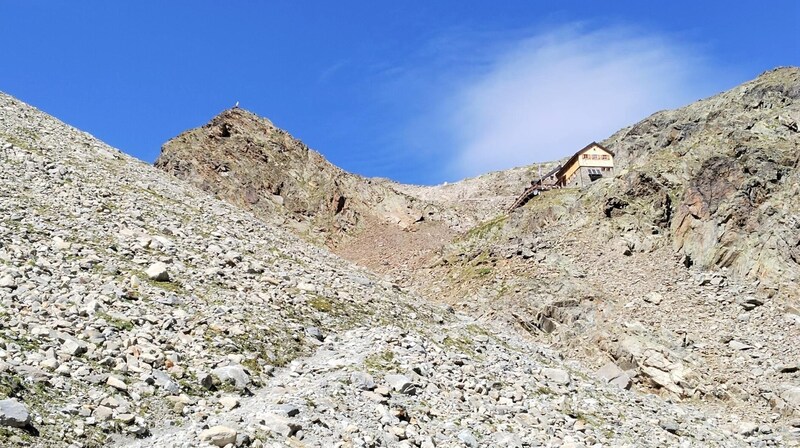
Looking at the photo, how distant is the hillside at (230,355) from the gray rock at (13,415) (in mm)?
30

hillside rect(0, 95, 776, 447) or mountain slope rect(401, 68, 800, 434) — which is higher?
mountain slope rect(401, 68, 800, 434)

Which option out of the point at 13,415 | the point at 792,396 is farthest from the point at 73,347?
the point at 792,396

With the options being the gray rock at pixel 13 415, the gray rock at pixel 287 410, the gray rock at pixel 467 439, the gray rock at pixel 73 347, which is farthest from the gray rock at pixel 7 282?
the gray rock at pixel 467 439

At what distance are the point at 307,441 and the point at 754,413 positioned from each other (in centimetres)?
2199

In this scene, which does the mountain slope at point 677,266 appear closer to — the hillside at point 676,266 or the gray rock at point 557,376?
the hillside at point 676,266

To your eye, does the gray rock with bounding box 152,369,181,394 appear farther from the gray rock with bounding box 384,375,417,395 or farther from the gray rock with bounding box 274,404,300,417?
the gray rock with bounding box 384,375,417,395

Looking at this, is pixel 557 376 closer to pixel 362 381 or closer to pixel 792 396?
pixel 362 381

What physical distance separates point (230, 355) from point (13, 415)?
7.00 m

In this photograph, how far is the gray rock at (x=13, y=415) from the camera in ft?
40.5

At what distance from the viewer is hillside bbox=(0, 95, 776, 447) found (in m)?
14.6

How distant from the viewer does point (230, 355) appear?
19047 mm

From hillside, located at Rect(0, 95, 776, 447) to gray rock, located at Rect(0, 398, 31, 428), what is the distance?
0.03 meters

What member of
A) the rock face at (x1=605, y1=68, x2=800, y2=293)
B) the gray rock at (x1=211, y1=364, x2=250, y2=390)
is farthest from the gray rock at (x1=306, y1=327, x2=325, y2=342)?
the rock face at (x1=605, y1=68, x2=800, y2=293)

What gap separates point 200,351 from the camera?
18.5 metres
